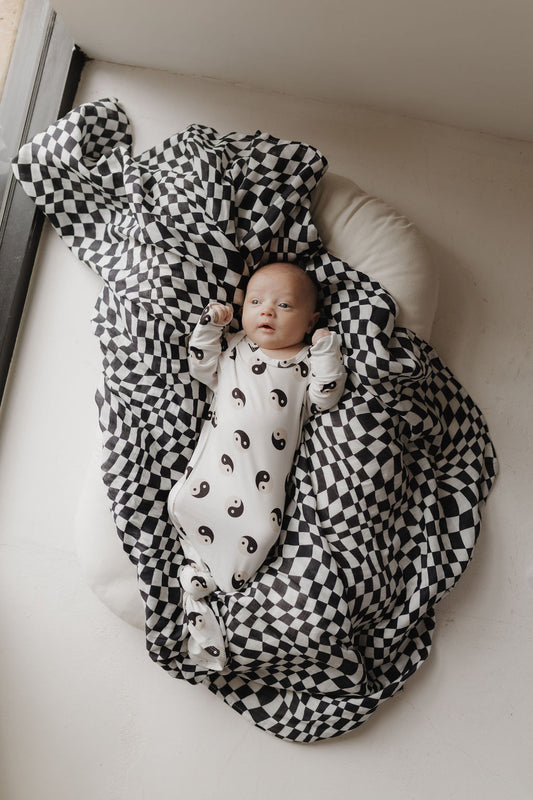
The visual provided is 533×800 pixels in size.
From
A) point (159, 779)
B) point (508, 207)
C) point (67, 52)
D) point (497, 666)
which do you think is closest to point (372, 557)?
point (497, 666)

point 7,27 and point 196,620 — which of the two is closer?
point 196,620

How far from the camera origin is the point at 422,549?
1.55 metres

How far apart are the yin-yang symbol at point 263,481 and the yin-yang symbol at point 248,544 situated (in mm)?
106

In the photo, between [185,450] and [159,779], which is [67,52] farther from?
[159,779]

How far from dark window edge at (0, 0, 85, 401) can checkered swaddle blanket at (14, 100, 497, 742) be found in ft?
0.67

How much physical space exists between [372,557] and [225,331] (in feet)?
1.98

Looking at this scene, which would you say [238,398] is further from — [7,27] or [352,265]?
[7,27]

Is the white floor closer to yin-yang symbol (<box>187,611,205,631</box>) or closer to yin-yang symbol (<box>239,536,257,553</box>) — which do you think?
yin-yang symbol (<box>187,611,205,631</box>)

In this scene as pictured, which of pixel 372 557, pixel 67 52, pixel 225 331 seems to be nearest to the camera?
pixel 372 557

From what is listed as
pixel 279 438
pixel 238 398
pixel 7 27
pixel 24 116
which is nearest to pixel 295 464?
pixel 279 438

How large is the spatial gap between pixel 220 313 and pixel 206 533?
18.8 inches

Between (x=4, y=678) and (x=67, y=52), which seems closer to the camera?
(x=4, y=678)

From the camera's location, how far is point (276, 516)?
1464 millimetres

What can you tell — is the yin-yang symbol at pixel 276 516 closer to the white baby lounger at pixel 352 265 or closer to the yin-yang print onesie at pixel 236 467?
the yin-yang print onesie at pixel 236 467
